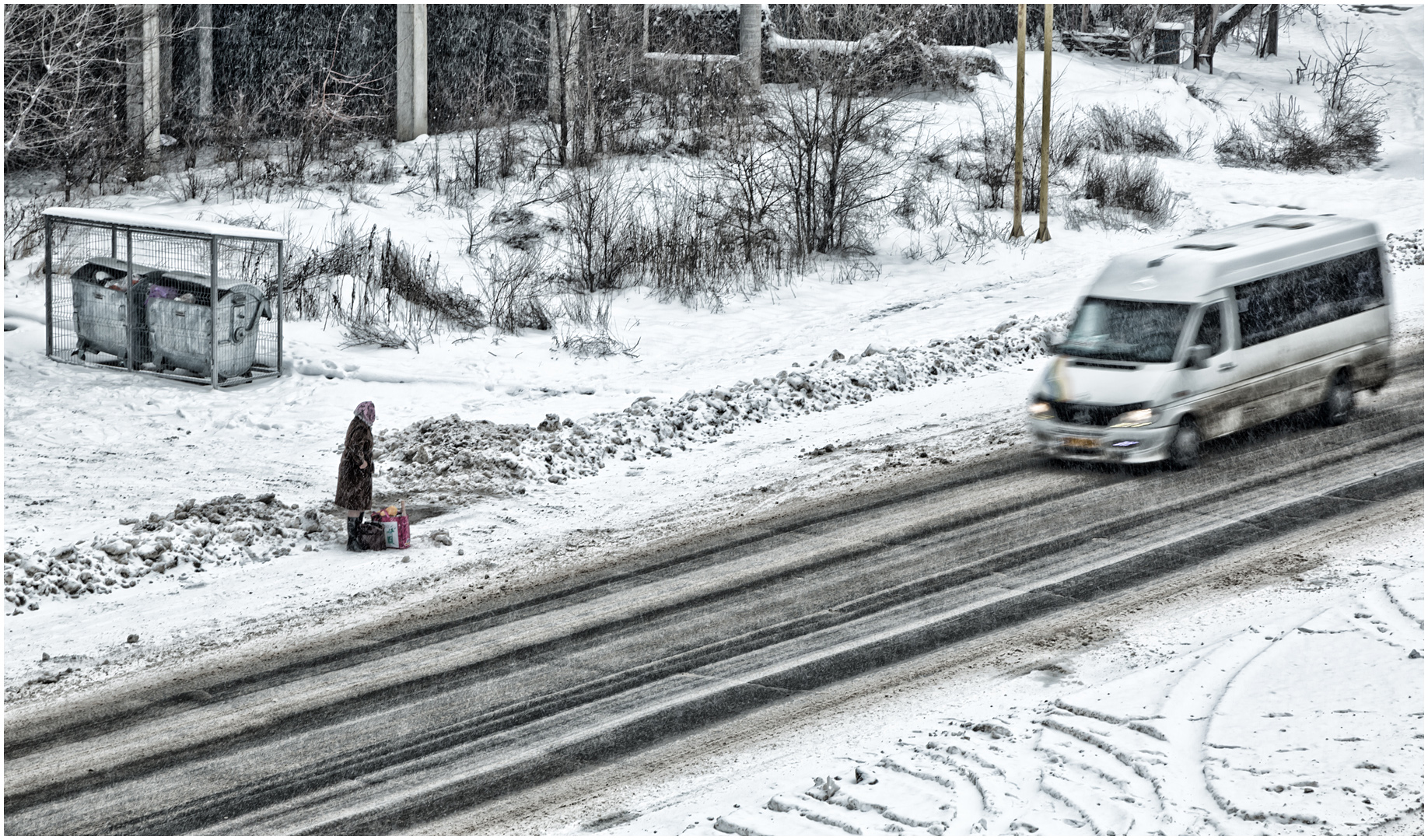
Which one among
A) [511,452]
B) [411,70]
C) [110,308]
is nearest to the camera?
[511,452]

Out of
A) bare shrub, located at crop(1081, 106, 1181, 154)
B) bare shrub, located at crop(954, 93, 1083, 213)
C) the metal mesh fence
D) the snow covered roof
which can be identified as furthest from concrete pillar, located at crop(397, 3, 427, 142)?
bare shrub, located at crop(1081, 106, 1181, 154)

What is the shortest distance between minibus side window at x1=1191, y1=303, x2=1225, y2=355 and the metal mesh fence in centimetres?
1168

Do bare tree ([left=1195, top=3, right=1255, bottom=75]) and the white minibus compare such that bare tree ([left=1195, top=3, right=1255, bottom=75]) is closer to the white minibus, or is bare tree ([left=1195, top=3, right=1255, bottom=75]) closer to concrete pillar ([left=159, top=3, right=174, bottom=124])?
the white minibus

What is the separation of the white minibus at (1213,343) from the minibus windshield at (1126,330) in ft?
0.04

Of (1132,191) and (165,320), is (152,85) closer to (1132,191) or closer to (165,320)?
(165,320)

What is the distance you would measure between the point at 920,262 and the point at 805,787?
59.7ft

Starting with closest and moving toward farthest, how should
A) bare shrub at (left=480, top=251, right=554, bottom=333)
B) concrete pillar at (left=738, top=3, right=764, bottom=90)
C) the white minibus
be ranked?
the white minibus, bare shrub at (left=480, top=251, right=554, bottom=333), concrete pillar at (left=738, top=3, right=764, bottom=90)

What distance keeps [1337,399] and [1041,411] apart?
139 inches

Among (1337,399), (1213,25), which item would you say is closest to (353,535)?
(1337,399)

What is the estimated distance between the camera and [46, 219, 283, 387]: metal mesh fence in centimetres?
1792

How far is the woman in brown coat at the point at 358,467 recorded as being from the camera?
43.2 ft

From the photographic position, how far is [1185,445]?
13.8 meters

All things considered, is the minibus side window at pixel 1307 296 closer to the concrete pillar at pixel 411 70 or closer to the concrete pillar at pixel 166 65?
the concrete pillar at pixel 411 70

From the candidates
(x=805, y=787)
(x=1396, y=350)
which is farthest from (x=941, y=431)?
(x=805, y=787)
